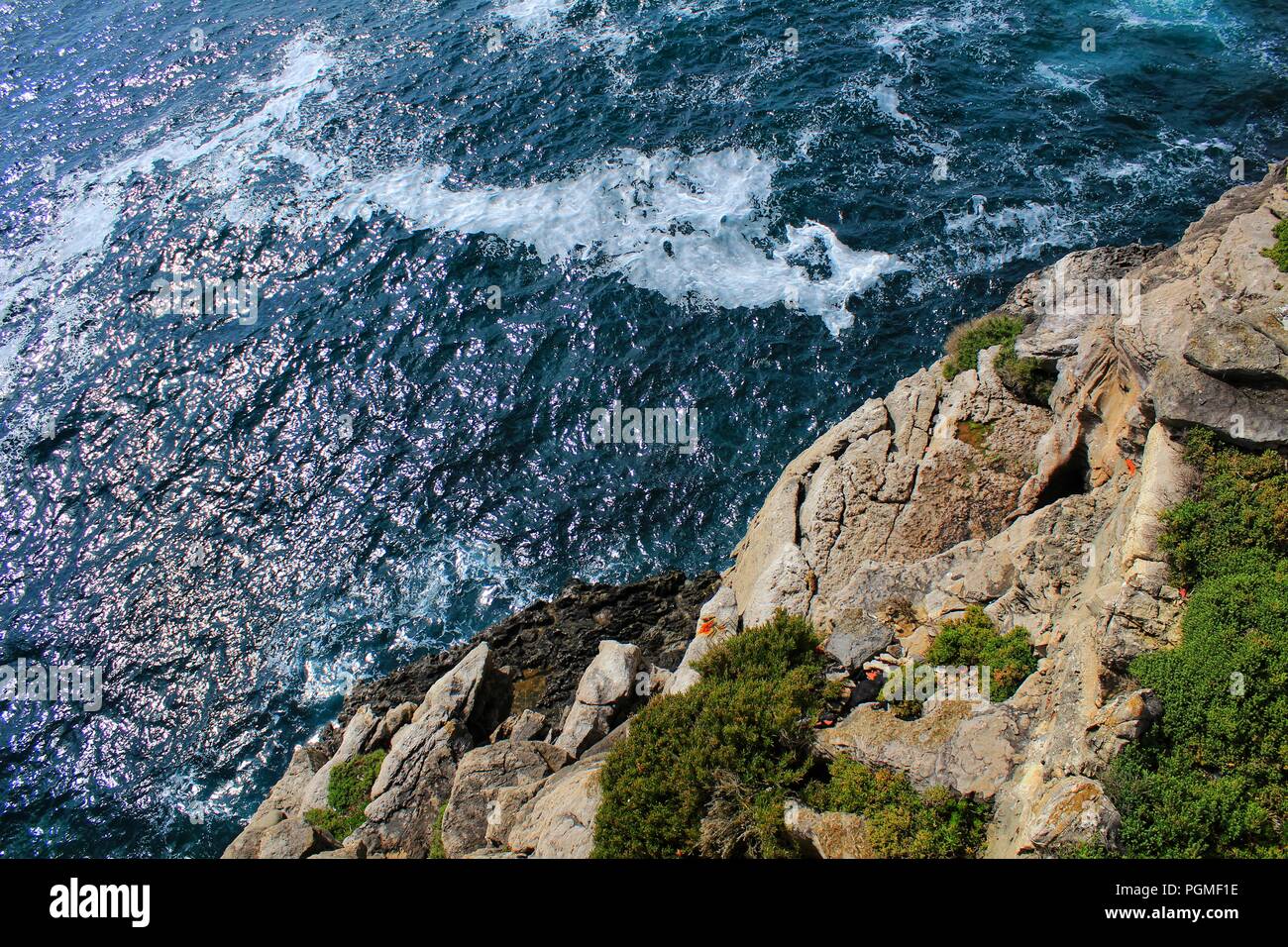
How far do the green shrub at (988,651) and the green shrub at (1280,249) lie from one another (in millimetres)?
13990

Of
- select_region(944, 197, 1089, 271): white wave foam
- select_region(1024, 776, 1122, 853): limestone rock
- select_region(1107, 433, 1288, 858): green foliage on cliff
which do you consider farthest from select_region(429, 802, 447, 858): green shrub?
select_region(944, 197, 1089, 271): white wave foam

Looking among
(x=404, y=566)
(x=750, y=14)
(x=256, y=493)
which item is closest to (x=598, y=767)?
(x=404, y=566)

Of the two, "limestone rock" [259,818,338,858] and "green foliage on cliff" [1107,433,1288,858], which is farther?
"limestone rock" [259,818,338,858]

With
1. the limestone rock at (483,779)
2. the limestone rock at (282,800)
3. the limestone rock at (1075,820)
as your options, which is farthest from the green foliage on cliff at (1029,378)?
the limestone rock at (282,800)

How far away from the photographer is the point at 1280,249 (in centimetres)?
2564

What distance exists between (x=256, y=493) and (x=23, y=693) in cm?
1370

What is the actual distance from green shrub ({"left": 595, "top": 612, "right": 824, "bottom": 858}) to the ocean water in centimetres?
1618

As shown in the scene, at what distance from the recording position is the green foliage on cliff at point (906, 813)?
1894 centimetres

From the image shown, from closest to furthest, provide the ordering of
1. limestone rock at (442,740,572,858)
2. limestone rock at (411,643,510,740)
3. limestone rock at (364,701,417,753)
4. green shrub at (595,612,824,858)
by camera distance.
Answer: green shrub at (595,612,824,858) < limestone rock at (442,740,572,858) < limestone rock at (411,643,510,740) < limestone rock at (364,701,417,753)

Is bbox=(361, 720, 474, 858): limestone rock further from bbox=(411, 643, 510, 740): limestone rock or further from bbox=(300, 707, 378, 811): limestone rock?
bbox=(300, 707, 378, 811): limestone rock

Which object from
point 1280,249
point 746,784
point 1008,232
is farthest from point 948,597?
point 1008,232

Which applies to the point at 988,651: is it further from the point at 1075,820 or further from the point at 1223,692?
the point at 1075,820

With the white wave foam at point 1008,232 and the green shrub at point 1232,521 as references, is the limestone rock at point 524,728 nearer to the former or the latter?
the green shrub at point 1232,521

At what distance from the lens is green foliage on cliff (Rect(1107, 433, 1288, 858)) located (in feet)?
54.1
